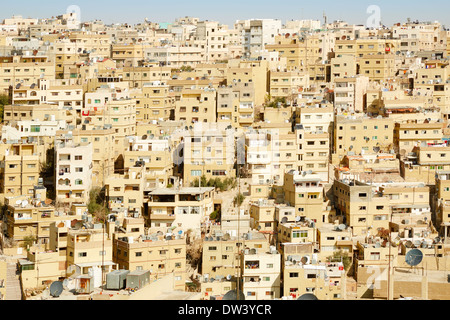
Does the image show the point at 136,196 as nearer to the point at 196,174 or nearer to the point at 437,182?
the point at 196,174

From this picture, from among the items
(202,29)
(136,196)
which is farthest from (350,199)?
(202,29)

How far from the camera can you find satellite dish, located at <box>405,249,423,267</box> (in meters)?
8.06

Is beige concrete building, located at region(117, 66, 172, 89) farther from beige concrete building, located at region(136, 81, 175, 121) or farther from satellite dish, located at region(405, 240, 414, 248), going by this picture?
satellite dish, located at region(405, 240, 414, 248)

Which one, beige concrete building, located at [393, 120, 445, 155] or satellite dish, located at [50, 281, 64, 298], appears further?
beige concrete building, located at [393, 120, 445, 155]

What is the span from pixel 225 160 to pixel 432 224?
2479 millimetres

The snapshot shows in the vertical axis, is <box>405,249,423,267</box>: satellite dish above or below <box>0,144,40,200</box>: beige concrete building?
below

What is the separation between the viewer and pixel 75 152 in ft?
32.8

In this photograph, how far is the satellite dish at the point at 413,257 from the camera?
8062 mm

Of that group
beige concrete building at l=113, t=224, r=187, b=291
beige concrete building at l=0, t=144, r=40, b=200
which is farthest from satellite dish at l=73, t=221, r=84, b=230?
beige concrete building at l=0, t=144, r=40, b=200

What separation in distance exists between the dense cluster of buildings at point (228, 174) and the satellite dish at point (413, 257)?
13 cm

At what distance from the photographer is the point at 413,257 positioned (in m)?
8.12

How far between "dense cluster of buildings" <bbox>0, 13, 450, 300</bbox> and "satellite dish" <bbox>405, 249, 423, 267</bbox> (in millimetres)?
128

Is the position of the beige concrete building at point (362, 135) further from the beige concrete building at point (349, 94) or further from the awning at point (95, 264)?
the awning at point (95, 264)

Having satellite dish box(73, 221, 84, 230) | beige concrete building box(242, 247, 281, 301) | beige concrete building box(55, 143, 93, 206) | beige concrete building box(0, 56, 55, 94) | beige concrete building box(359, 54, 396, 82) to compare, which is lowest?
beige concrete building box(242, 247, 281, 301)
